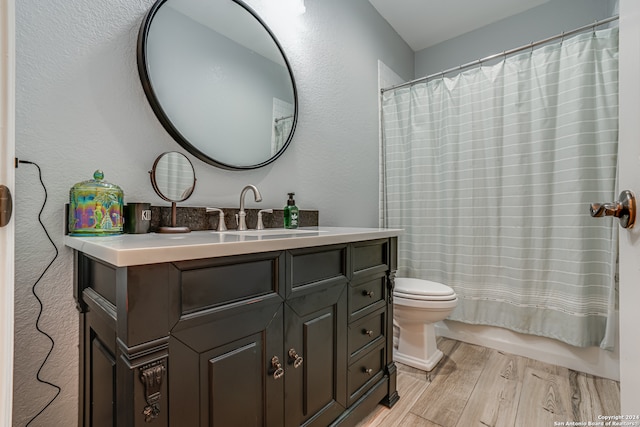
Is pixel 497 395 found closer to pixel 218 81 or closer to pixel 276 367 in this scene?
pixel 276 367

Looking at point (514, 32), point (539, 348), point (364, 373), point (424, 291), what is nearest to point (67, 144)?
point (364, 373)

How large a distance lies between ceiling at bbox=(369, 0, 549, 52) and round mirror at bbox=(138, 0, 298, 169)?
1.38 meters

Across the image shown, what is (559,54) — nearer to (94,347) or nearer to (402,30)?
(402,30)

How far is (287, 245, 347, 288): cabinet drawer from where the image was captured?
3.13ft

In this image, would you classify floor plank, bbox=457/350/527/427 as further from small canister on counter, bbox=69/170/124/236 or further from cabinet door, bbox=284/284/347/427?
small canister on counter, bbox=69/170/124/236

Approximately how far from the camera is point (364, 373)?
4.23 feet

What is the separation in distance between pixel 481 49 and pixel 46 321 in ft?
10.9

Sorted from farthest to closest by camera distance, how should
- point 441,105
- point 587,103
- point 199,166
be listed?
point 441,105
point 587,103
point 199,166

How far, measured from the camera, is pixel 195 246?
26.5 inches

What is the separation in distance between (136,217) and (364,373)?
1.12 meters

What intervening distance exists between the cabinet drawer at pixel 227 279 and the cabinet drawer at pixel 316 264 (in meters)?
0.07

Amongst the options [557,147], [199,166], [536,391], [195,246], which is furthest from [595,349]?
[199,166]

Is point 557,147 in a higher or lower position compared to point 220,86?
lower

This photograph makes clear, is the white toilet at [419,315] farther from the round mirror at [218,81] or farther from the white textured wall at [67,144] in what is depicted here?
the round mirror at [218,81]
